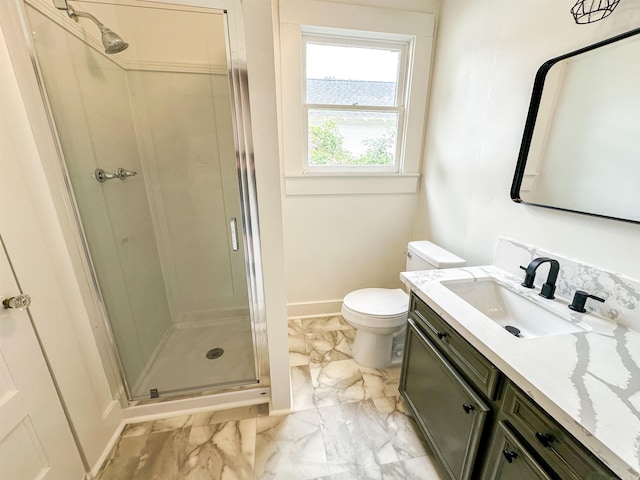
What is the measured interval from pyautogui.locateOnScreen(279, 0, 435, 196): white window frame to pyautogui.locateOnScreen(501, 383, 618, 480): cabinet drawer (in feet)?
5.44

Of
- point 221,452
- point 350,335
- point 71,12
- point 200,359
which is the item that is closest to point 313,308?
point 350,335

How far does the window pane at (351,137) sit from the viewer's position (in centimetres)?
206

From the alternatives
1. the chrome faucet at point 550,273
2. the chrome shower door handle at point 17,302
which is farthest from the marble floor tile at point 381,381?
the chrome shower door handle at point 17,302

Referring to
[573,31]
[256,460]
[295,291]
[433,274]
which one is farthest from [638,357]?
[295,291]

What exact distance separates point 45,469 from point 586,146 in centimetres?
237

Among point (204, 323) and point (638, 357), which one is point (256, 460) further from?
point (638, 357)

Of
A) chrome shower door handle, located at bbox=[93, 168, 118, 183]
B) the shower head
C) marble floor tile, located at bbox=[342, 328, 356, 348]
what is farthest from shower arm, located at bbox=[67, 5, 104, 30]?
marble floor tile, located at bbox=[342, 328, 356, 348]

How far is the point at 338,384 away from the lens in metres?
1.72

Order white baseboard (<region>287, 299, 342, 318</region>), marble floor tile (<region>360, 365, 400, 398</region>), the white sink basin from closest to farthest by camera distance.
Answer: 1. the white sink basin
2. marble floor tile (<region>360, 365, 400, 398</region>)
3. white baseboard (<region>287, 299, 342, 318</region>)

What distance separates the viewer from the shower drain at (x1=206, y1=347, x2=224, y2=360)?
1.73m

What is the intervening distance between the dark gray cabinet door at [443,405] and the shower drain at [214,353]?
3.70 ft

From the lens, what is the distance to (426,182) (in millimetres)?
2141

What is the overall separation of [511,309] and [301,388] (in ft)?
4.09

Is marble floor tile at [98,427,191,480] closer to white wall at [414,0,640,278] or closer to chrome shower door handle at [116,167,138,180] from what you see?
chrome shower door handle at [116,167,138,180]
